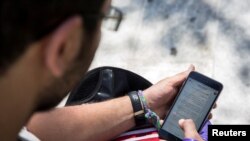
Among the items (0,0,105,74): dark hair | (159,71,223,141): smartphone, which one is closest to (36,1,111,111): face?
(0,0,105,74): dark hair

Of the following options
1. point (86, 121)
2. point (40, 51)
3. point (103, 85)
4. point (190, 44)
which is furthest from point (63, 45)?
point (190, 44)

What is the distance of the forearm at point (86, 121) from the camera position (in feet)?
4.48

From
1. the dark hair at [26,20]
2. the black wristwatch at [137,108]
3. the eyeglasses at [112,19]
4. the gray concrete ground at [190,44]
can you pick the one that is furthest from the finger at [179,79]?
the dark hair at [26,20]

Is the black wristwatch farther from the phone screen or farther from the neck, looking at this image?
the neck

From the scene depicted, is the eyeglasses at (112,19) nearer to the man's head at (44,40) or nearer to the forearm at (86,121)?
the man's head at (44,40)

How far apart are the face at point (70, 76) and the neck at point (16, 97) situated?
27mm

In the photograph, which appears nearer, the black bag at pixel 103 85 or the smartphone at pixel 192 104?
the smartphone at pixel 192 104

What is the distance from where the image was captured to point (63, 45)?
2.43 ft

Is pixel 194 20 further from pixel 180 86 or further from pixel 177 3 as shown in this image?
pixel 180 86

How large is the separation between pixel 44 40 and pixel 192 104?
2.75 feet

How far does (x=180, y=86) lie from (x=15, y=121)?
815 mm

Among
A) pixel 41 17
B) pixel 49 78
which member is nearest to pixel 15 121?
pixel 49 78

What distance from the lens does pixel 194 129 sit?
4.51 feet

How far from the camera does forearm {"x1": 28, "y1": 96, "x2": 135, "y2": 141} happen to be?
1.36 meters
